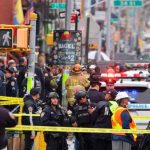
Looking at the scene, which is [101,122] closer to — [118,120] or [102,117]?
[102,117]

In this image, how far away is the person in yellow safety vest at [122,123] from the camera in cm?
1252

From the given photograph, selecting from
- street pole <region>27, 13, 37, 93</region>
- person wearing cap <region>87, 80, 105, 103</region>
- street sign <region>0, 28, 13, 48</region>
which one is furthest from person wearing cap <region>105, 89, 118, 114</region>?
street pole <region>27, 13, 37, 93</region>

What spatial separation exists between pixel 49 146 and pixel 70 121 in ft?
1.92

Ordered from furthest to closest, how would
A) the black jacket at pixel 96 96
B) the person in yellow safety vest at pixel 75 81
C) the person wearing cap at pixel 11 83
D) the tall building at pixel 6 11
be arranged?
the tall building at pixel 6 11 → the person wearing cap at pixel 11 83 → the person in yellow safety vest at pixel 75 81 → the black jacket at pixel 96 96

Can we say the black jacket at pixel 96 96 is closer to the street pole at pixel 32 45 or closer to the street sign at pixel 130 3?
the street pole at pixel 32 45

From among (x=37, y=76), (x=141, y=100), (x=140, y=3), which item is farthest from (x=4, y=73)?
(x=140, y=3)

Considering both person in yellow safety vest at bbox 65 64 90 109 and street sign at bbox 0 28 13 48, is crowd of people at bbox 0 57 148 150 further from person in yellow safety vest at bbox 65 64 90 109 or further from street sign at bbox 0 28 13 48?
person in yellow safety vest at bbox 65 64 90 109

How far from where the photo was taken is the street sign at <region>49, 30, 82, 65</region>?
20797 mm

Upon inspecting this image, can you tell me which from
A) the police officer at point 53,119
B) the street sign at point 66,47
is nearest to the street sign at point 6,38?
the police officer at point 53,119

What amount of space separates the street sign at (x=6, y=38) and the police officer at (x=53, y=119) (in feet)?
9.63

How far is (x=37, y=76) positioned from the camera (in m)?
20.1

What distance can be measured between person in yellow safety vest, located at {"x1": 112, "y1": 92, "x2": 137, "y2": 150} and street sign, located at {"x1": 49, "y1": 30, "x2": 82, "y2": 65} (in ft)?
27.1

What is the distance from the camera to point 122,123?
12594mm

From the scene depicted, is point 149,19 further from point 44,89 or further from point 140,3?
point 44,89
